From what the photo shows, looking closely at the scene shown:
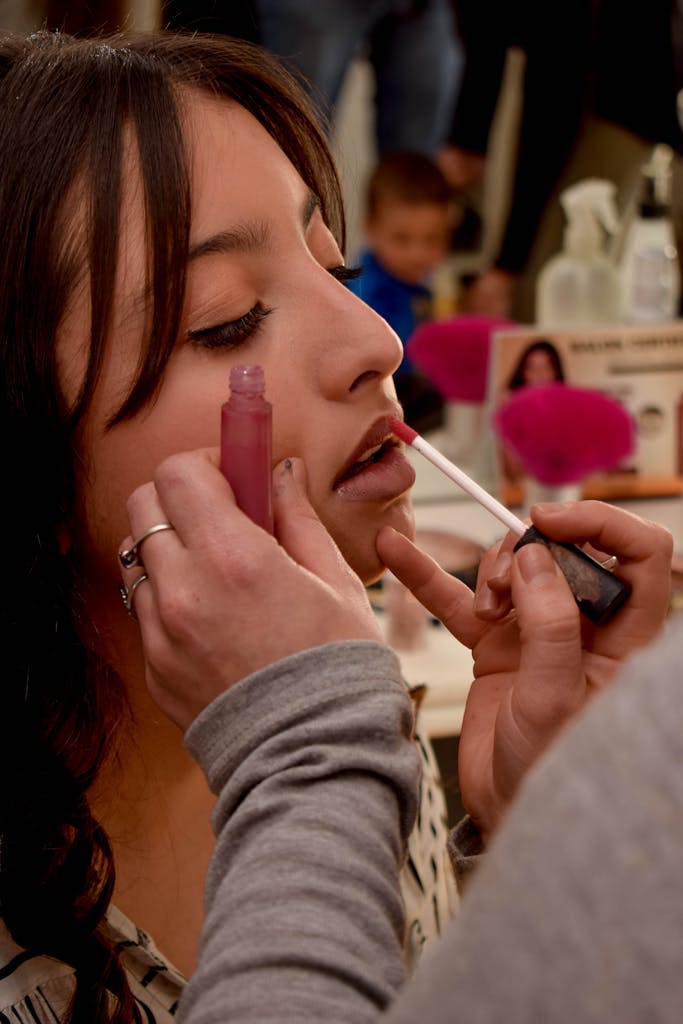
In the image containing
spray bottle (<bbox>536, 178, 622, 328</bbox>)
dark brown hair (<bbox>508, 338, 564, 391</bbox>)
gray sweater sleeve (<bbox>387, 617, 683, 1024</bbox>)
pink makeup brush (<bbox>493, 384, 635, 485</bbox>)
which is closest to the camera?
gray sweater sleeve (<bbox>387, 617, 683, 1024</bbox>)

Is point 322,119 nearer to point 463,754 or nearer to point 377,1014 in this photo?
point 463,754

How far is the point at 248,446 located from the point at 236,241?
21 cm

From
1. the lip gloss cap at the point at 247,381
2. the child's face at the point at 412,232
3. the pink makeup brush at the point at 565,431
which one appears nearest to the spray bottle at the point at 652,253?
the pink makeup brush at the point at 565,431

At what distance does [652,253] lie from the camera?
185cm

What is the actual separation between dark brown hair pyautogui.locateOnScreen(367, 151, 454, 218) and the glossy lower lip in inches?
79.1

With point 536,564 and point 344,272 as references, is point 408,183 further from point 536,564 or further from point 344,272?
point 536,564

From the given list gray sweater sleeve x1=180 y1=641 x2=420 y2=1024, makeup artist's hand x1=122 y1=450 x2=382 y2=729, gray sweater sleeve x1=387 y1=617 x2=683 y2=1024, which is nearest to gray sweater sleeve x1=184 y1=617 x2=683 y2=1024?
gray sweater sleeve x1=387 y1=617 x2=683 y2=1024

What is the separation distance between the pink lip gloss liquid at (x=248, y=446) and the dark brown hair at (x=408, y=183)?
7.19 feet

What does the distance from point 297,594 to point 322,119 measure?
669mm

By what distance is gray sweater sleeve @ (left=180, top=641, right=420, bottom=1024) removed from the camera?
48cm

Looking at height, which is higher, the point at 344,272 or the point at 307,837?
the point at 344,272

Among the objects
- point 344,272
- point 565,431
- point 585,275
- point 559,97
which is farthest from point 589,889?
point 559,97

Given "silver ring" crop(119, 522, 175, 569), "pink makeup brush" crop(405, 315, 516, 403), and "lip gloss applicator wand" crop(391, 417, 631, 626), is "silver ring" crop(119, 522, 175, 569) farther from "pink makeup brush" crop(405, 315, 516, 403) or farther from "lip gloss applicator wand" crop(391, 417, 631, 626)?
"pink makeup brush" crop(405, 315, 516, 403)

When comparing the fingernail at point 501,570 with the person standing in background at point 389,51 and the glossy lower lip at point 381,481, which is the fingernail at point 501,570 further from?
the person standing in background at point 389,51
